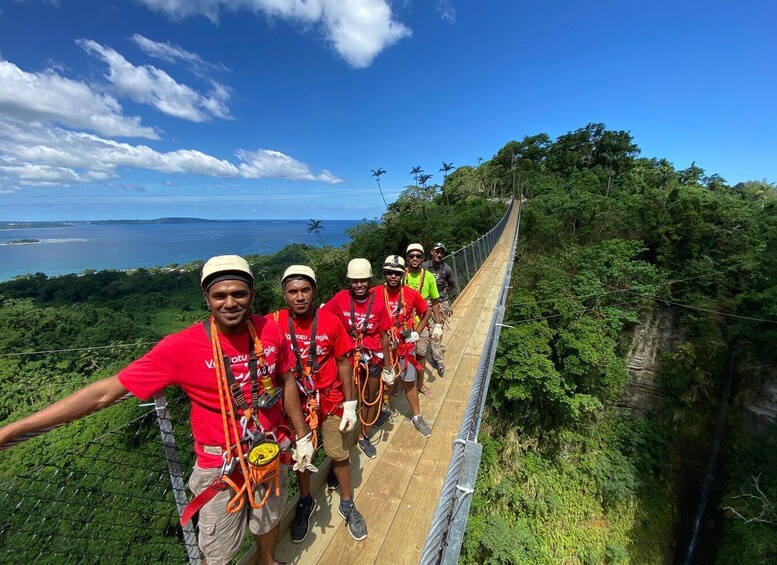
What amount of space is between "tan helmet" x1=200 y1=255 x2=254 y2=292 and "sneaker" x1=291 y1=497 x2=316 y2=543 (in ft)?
6.09

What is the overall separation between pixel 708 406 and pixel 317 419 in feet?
55.4

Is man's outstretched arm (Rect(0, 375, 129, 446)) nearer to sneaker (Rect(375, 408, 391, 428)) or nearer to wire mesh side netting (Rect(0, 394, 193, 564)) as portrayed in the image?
sneaker (Rect(375, 408, 391, 428))

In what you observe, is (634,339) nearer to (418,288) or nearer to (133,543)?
(418,288)

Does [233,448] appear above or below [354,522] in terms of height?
above

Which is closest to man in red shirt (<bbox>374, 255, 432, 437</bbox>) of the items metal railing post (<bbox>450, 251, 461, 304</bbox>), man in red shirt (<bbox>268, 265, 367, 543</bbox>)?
man in red shirt (<bbox>268, 265, 367, 543</bbox>)

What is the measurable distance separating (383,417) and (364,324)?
1332 mm

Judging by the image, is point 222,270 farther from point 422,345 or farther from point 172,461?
point 422,345

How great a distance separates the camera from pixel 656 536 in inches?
385

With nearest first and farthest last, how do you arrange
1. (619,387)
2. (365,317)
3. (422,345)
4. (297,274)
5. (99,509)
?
(297,274) < (365,317) < (422,345) < (99,509) < (619,387)

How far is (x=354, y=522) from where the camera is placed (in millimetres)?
2434

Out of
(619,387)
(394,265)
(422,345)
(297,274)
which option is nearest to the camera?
(297,274)

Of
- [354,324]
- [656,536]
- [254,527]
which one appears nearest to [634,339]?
[656,536]

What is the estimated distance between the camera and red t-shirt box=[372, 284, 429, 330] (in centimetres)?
349

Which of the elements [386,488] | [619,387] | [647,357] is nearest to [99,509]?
[386,488]
